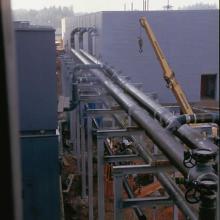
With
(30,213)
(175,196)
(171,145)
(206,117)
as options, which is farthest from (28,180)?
(206,117)

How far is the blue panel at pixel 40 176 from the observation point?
3.20 m

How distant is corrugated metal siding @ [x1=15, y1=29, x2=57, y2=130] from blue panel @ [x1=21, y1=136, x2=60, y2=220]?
14cm

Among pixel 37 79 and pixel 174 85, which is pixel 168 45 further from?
pixel 37 79

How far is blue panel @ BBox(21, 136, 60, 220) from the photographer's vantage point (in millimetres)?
3201

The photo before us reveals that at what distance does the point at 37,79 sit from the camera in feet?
10.4

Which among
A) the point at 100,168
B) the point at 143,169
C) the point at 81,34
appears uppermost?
the point at 81,34

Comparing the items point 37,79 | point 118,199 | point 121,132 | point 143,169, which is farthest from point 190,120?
point 121,132

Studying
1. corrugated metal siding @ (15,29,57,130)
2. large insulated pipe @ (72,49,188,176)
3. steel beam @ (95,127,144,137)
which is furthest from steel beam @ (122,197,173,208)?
corrugated metal siding @ (15,29,57,130)

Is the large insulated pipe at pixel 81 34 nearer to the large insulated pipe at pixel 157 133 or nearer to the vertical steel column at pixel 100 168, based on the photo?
the large insulated pipe at pixel 157 133

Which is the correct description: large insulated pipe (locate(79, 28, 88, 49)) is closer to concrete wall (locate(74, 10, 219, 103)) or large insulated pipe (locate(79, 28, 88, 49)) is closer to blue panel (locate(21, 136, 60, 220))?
concrete wall (locate(74, 10, 219, 103))

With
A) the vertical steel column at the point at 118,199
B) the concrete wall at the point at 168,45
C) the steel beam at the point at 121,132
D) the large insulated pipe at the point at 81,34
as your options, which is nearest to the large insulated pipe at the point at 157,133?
the steel beam at the point at 121,132

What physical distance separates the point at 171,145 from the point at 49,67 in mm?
1245

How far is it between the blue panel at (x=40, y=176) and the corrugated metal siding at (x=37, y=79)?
0.14m

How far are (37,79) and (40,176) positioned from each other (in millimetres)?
747
